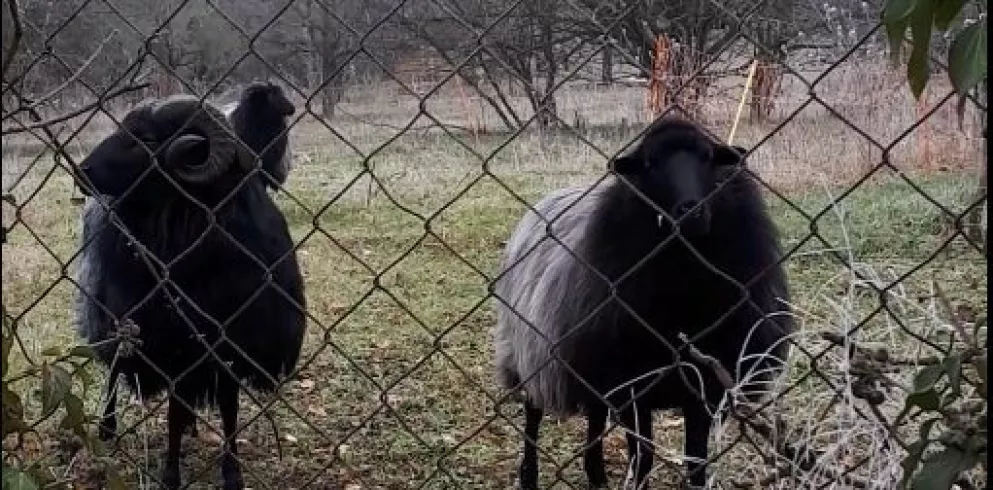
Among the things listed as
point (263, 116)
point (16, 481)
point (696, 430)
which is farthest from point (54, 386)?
point (263, 116)

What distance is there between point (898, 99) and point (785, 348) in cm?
601

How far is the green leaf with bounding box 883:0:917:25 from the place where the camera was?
1.29m

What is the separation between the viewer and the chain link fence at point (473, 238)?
5.99ft

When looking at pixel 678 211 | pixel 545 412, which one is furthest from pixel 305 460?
pixel 678 211

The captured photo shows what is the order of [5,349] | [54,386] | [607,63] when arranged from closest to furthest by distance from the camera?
[5,349] → [54,386] → [607,63]

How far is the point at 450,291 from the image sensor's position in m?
6.89

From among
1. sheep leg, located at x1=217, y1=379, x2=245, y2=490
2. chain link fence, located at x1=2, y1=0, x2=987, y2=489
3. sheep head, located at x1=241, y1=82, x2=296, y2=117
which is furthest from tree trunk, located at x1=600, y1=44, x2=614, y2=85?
sheep head, located at x1=241, y1=82, x2=296, y2=117

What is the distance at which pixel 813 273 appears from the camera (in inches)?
229

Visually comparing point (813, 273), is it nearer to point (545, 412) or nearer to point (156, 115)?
point (545, 412)

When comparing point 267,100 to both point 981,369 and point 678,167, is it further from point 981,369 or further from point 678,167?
point 981,369

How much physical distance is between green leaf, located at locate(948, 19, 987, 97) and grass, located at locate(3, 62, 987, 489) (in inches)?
17.4

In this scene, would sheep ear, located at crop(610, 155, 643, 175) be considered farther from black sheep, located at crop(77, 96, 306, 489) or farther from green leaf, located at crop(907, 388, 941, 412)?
green leaf, located at crop(907, 388, 941, 412)

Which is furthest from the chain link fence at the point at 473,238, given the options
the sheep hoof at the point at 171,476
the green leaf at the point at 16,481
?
the sheep hoof at the point at 171,476

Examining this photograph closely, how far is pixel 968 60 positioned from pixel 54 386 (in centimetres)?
113
